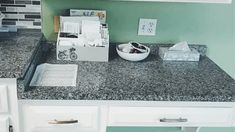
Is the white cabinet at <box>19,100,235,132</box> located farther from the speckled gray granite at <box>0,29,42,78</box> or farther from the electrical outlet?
the electrical outlet

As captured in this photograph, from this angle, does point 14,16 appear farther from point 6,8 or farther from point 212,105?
point 212,105

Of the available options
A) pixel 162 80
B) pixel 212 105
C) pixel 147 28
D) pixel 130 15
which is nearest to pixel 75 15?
pixel 130 15

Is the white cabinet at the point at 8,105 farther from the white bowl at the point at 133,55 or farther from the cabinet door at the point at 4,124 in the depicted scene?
the white bowl at the point at 133,55

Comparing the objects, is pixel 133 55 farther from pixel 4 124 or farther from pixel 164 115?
pixel 4 124

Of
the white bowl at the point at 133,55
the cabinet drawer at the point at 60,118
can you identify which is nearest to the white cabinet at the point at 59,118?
the cabinet drawer at the point at 60,118

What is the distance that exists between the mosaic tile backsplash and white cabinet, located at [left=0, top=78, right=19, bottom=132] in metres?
0.59

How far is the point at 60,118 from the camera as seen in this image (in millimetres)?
1271

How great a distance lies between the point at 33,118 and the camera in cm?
126

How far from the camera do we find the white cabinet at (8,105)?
1210mm

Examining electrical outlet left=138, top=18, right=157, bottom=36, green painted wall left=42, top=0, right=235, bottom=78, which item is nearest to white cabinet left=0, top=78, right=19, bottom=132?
green painted wall left=42, top=0, right=235, bottom=78

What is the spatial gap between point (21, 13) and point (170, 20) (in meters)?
0.87

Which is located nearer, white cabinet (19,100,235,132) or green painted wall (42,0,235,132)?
white cabinet (19,100,235,132)

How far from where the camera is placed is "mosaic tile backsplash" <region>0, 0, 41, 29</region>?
5.43 ft

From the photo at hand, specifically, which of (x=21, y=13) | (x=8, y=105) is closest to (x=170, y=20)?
(x=21, y=13)
